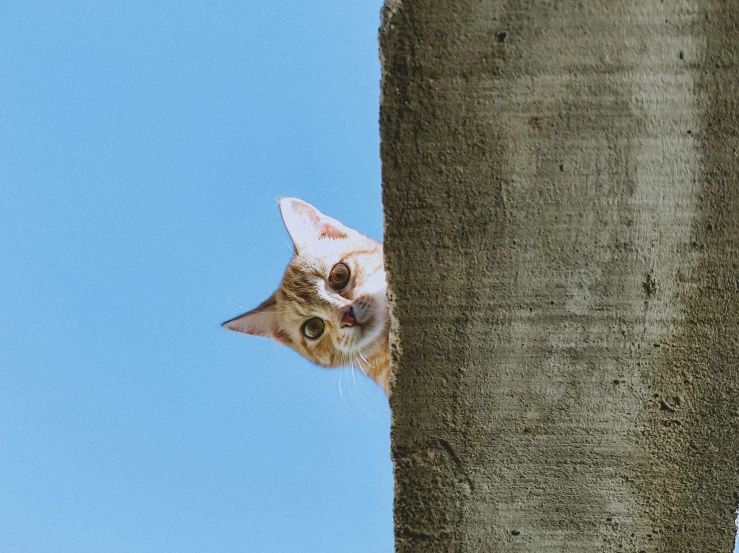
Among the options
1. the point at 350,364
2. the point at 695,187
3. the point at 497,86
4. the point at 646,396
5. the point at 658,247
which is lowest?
the point at 350,364

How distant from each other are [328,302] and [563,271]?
1306mm

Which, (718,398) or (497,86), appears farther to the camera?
(718,398)

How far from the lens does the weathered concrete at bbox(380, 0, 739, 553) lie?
142 centimetres

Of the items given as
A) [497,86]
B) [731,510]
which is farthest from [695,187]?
[731,510]

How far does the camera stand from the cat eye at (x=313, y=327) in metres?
2.80

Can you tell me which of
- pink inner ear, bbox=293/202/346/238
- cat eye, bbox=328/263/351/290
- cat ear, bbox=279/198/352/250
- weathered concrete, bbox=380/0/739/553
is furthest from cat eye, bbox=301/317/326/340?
weathered concrete, bbox=380/0/739/553

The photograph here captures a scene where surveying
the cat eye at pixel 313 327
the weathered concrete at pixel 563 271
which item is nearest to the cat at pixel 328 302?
the cat eye at pixel 313 327

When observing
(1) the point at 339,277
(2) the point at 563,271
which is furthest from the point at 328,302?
(2) the point at 563,271

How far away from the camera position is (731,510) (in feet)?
5.75

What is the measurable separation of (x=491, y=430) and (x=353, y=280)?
46.9 inches

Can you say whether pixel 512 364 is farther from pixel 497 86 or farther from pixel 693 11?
pixel 693 11

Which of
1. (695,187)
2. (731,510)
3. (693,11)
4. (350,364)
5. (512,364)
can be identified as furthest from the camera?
(350,364)

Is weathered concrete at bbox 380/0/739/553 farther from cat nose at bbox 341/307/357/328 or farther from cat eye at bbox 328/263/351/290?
cat eye at bbox 328/263/351/290

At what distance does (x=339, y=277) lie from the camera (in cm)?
279
